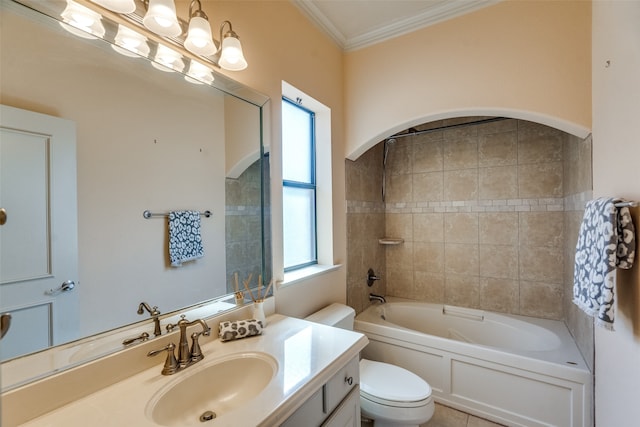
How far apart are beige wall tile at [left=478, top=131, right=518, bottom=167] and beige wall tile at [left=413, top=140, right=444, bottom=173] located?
0.35 m

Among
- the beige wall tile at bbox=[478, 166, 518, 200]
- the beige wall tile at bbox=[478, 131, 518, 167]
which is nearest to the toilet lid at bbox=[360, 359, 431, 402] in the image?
the beige wall tile at bbox=[478, 166, 518, 200]

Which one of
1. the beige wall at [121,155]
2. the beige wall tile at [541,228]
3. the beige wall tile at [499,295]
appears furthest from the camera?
the beige wall tile at [499,295]

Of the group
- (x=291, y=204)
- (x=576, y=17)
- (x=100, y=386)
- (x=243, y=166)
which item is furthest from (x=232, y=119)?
(x=576, y=17)

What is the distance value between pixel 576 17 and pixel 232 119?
6.66ft

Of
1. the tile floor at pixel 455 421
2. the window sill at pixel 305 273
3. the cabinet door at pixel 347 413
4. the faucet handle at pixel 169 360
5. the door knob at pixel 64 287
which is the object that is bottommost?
the tile floor at pixel 455 421

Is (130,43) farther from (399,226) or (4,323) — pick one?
(399,226)

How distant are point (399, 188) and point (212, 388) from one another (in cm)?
254

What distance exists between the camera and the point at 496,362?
6.34 ft

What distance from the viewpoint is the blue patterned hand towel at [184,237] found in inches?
50.7

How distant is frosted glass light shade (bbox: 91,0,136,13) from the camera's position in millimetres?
1020

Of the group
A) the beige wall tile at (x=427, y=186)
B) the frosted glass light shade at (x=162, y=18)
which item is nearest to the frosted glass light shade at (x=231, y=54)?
the frosted glass light shade at (x=162, y=18)

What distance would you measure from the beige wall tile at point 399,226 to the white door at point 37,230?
107 inches

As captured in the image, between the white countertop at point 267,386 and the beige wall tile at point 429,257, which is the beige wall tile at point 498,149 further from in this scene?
the white countertop at point 267,386

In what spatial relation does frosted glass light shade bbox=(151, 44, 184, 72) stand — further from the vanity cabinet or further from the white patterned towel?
the white patterned towel
